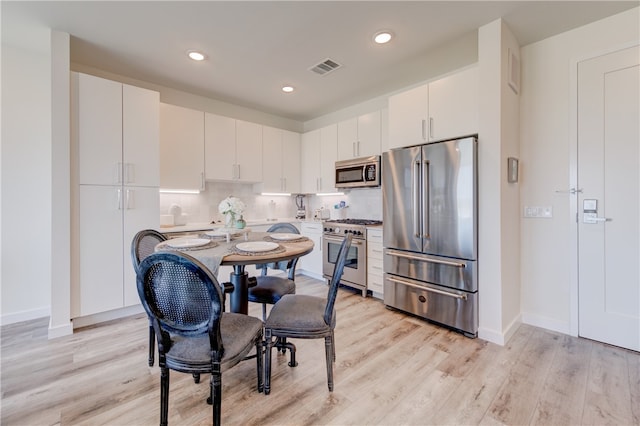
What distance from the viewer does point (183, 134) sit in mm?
3572

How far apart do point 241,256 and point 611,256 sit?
9.76 feet

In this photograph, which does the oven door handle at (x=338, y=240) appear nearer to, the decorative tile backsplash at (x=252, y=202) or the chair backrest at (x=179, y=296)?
the decorative tile backsplash at (x=252, y=202)

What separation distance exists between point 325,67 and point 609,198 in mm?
2927

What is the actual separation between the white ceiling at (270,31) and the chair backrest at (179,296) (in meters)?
2.04

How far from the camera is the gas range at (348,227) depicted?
11.8ft

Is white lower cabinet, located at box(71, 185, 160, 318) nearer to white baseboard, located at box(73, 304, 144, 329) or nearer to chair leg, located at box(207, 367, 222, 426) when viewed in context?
white baseboard, located at box(73, 304, 144, 329)

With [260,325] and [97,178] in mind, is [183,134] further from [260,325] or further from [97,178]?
[260,325]

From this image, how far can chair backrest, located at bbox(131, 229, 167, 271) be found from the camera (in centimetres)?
185

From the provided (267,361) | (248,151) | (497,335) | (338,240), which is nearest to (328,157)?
(248,151)

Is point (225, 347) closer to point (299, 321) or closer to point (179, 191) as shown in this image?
point (299, 321)

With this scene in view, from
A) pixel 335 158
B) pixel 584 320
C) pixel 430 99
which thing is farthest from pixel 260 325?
pixel 335 158

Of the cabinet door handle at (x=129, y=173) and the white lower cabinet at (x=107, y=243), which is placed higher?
the cabinet door handle at (x=129, y=173)

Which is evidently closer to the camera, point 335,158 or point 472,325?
point 472,325

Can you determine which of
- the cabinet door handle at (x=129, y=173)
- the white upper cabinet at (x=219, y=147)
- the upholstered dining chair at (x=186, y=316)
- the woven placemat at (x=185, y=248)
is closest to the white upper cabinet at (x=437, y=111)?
the woven placemat at (x=185, y=248)
